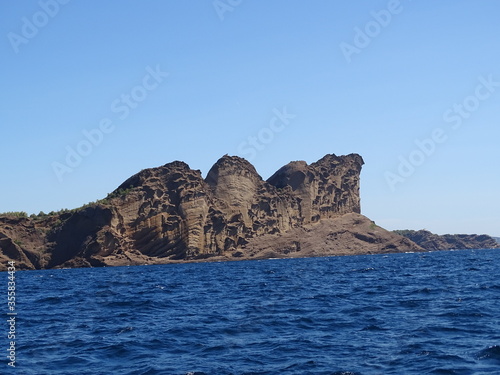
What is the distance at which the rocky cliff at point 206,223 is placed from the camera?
122 m

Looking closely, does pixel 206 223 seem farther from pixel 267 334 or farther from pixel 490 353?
pixel 490 353

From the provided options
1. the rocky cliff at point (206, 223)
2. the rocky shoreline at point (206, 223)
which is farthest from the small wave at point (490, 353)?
the rocky cliff at point (206, 223)

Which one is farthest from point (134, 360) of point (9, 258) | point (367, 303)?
point (9, 258)

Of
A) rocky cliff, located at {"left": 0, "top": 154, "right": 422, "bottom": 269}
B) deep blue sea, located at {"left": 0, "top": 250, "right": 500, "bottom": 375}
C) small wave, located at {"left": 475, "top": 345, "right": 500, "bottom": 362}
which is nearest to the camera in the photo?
deep blue sea, located at {"left": 0, "top": 250, "right": 500, "bottom": 375}

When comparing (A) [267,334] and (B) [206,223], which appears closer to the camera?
(A) [267,334]

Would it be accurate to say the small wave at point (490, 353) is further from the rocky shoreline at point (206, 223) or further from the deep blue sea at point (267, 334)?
the rocky shoreline at point (206, 223)

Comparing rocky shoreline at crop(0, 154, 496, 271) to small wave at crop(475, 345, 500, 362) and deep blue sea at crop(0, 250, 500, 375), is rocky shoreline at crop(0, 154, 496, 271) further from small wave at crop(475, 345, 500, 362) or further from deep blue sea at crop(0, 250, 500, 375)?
small wave at crop(475, 345, 500, 362)

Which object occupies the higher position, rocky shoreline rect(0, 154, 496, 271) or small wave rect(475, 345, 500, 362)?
rocky shoreline rect(0, 154, 496, 271)

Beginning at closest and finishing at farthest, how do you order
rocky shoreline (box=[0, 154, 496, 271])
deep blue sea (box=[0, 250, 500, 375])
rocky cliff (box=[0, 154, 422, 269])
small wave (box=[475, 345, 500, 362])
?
deep blue sea (box=[0, 250, 500, 375])
small wave (box=[475, 345, 500, 362])
rocky shoreline (box=[0, 154, 496, 271])
rocky cliff (box=[0, 154, 422, 269])

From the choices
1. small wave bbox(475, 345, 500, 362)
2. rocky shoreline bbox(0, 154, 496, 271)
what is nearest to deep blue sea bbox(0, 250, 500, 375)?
small wave bbox(475, 345, 500, 362)

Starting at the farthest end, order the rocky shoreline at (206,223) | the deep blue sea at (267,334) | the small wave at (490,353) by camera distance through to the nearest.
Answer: the rocky shoreline at (206,223) < the small wave at (490,353) < the deep blue sea at (267,334)

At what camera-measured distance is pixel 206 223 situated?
466ft

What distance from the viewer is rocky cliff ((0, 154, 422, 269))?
12162cm

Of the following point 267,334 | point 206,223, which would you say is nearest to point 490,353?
point 267,334
